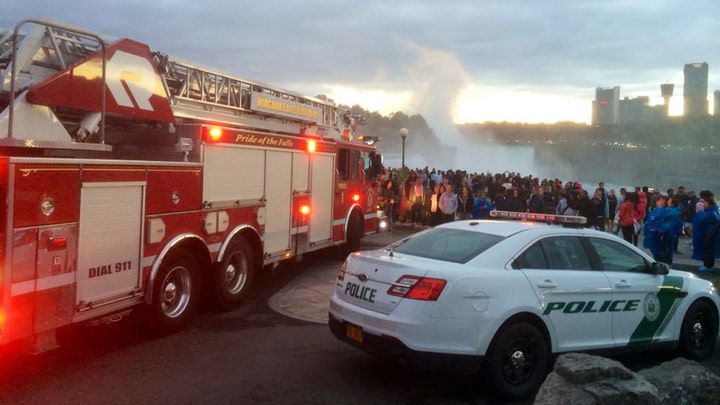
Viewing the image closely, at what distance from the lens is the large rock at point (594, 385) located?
3338 mm

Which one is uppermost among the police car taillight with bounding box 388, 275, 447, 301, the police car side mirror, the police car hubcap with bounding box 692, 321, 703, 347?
the police car side mirror

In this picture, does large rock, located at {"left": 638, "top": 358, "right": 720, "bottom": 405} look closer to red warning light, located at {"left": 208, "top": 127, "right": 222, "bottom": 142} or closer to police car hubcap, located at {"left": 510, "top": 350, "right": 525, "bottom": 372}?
police car hubcap, located at {"left": 510, "top": 350, "right": 525, "bottom": 372}

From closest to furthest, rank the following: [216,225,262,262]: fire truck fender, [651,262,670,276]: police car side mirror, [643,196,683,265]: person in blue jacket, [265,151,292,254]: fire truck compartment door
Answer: [651,262,670,276]: police car side mirror < [216,225,262,262]: fire truck fender < [265,151,292,254]: fire truck compartment door < [643,196,683,265]: person in blue jacket

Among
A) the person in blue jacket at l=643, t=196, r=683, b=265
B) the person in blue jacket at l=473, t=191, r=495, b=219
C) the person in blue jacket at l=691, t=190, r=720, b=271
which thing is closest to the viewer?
the person in blue jacket at l=643, t=196, r=683, b=265

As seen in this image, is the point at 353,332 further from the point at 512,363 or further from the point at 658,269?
the point at 658,269

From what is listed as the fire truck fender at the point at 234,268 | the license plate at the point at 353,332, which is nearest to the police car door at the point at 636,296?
the license plate at the point at 353,332

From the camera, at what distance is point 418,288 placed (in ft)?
15.4

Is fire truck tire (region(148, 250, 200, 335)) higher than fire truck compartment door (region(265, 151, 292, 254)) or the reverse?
the reverse

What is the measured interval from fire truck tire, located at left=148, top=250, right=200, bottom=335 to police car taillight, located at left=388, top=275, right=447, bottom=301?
9.87 feet

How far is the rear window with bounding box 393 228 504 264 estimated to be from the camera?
5.21 metres

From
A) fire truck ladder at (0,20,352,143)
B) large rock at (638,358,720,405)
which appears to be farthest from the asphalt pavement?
large rock at (638,358,720,405)

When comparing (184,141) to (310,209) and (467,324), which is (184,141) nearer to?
(310,209)

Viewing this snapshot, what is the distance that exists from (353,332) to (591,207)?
11.4 m

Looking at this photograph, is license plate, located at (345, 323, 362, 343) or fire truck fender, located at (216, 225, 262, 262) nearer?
license plate, located at (345, 323, 362, 343)
